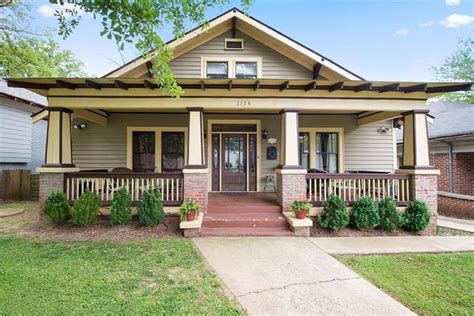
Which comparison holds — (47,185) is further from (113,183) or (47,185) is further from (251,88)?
(251,88)

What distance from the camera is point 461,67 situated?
20.5m

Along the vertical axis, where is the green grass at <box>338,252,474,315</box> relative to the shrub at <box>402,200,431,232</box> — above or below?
below

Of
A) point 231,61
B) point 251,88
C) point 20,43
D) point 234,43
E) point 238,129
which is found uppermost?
point 20,43

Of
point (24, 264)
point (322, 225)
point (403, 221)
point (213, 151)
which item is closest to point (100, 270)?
point (24, 264)

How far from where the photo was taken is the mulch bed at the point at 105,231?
5.56 m

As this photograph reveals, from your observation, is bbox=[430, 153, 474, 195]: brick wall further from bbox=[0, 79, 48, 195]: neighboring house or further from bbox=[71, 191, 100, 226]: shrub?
bbox=[0, 79, 48, 195]: neighboring house

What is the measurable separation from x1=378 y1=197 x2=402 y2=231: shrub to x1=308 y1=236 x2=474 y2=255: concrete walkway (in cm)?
34

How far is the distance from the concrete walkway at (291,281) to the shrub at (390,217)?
7.10 feet

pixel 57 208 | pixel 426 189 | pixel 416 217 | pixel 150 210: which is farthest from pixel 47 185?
pixel 426 189

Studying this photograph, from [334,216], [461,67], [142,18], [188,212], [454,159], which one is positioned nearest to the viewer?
[142,18]

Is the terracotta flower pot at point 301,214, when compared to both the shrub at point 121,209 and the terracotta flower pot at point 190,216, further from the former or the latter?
the shrub at point 121,209

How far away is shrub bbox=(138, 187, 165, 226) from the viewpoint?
19.2 feet

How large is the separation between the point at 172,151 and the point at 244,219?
4.09 meters

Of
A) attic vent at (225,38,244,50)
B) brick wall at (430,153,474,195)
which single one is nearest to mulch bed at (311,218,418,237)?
attic vent at (225,38,244,50)
